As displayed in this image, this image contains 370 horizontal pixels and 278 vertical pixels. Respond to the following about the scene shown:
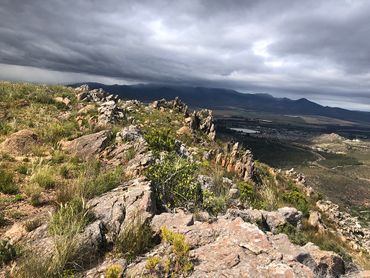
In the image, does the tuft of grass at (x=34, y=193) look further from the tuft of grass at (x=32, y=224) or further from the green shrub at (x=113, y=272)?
the green shrub at (x=113, y=272)

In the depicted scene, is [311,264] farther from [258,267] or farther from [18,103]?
[18,103]

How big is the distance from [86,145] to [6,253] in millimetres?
12062

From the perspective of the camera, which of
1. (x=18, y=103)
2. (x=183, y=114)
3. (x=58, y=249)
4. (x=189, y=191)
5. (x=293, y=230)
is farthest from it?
(x=183, y=114)

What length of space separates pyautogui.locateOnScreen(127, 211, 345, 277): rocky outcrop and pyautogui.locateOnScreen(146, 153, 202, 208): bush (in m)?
2.32

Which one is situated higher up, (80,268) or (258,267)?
(258,267)

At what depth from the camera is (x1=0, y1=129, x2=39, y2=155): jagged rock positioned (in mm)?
18109

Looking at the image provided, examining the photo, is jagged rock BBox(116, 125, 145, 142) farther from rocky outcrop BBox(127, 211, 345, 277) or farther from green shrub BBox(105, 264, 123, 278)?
green shrub BBox(105, 264, 123, 278)

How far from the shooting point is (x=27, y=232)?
9102 mm

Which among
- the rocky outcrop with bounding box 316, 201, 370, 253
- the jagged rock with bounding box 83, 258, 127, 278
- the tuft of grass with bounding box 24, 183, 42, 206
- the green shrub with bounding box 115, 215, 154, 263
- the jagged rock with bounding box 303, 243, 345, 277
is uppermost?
the green shrub with bounding box 115, 215, 154, 263

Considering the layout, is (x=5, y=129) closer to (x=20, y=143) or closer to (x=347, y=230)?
(x=20, y=143)

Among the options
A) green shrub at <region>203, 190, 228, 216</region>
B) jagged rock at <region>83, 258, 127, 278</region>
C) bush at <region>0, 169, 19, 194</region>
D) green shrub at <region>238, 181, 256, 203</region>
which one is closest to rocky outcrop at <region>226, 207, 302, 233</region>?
green shrub at <region>203, 190, 228, 216</region>

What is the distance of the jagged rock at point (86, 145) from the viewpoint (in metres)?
18.9

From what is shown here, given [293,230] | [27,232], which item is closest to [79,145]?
[27,232]

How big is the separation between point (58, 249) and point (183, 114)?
66.3m
